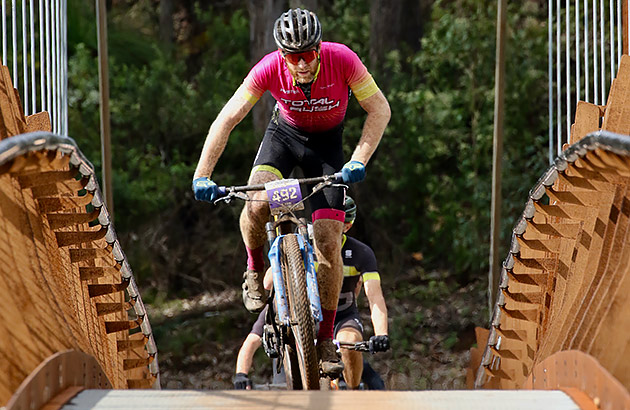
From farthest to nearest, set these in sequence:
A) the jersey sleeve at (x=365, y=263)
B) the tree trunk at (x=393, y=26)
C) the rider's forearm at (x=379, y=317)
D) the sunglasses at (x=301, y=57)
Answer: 1. the tree trunk at (x=393, y=26)
2. the jersey sleeve at (x=365, y=263)
3. the rider's forearm at (x=379, y=317)
4. the sunglasses at (x=301, y=57)

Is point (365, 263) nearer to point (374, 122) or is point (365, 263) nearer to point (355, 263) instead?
point (355, 263)

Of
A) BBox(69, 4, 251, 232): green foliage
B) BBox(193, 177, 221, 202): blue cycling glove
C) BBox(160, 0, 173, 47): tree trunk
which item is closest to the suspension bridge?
BBox(193, 177, 221, 202): blue cycling glove

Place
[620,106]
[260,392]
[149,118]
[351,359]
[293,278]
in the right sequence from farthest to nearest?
[149,118] → [351,359] → [293,278] → [620,106] → [260,392]

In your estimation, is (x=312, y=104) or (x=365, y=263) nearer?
(x=312, y=104)

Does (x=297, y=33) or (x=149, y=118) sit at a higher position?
(x=297, y=33)

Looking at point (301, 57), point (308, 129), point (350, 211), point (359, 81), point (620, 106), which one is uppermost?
point (301, 57)

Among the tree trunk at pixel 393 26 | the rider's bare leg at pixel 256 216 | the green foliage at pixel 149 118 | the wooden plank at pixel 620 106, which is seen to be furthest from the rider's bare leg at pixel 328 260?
the tree trunk at pixel 393 26

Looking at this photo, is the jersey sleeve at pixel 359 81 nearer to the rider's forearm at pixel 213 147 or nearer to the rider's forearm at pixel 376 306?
the rider's forearm at pixel 213 147

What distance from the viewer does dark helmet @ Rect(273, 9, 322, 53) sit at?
4.46 m

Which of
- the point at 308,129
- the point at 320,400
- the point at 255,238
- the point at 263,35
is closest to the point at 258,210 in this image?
the point at 255,238

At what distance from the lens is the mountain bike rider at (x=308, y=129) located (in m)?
4.59

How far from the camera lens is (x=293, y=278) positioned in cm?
436

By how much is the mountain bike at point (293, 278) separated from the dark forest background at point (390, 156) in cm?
565

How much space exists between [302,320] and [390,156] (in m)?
6.52
